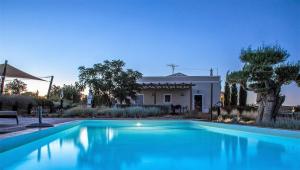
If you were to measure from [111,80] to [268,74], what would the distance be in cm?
1180

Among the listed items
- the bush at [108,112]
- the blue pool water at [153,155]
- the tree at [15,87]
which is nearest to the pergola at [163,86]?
the bush at [108,112]

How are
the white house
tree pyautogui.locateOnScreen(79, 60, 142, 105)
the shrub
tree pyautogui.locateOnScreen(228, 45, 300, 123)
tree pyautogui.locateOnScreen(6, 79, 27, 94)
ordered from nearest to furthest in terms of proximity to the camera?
tree pyautogui.locateOnScreen(228, 45, 300, 123) → the shrub → tree pyautogui.locateOnScreen(79, 60, 142, 105) → the white house → tree pyautogui.locateOnScreen(6, 79, 27, 94)

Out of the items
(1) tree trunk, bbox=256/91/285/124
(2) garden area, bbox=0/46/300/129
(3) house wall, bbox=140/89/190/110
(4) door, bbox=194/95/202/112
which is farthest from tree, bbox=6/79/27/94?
(1) tree trunk, bbox=256/91/285/124

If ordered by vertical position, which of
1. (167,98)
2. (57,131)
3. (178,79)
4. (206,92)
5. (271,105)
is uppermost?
(178,79)

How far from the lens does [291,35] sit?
14.4 m

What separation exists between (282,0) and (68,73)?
13.4 metres

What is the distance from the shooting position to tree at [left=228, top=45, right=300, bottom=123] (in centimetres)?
1064

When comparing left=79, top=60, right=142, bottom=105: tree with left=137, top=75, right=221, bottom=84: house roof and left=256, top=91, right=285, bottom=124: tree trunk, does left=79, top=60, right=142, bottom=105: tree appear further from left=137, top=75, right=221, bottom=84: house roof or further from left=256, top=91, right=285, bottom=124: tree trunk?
left=256, top=91, right=285, bottom=124: tree trunk

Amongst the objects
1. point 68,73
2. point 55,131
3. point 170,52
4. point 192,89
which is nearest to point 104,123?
point 55,131

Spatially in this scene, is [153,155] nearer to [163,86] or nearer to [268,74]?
[268,74]

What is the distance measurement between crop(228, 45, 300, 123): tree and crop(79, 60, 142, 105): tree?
33.2 feet

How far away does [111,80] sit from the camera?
20562 millimetres

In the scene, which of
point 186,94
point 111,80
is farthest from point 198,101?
point 111,80

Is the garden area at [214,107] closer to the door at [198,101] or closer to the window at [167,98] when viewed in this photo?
the door at [198,101]
